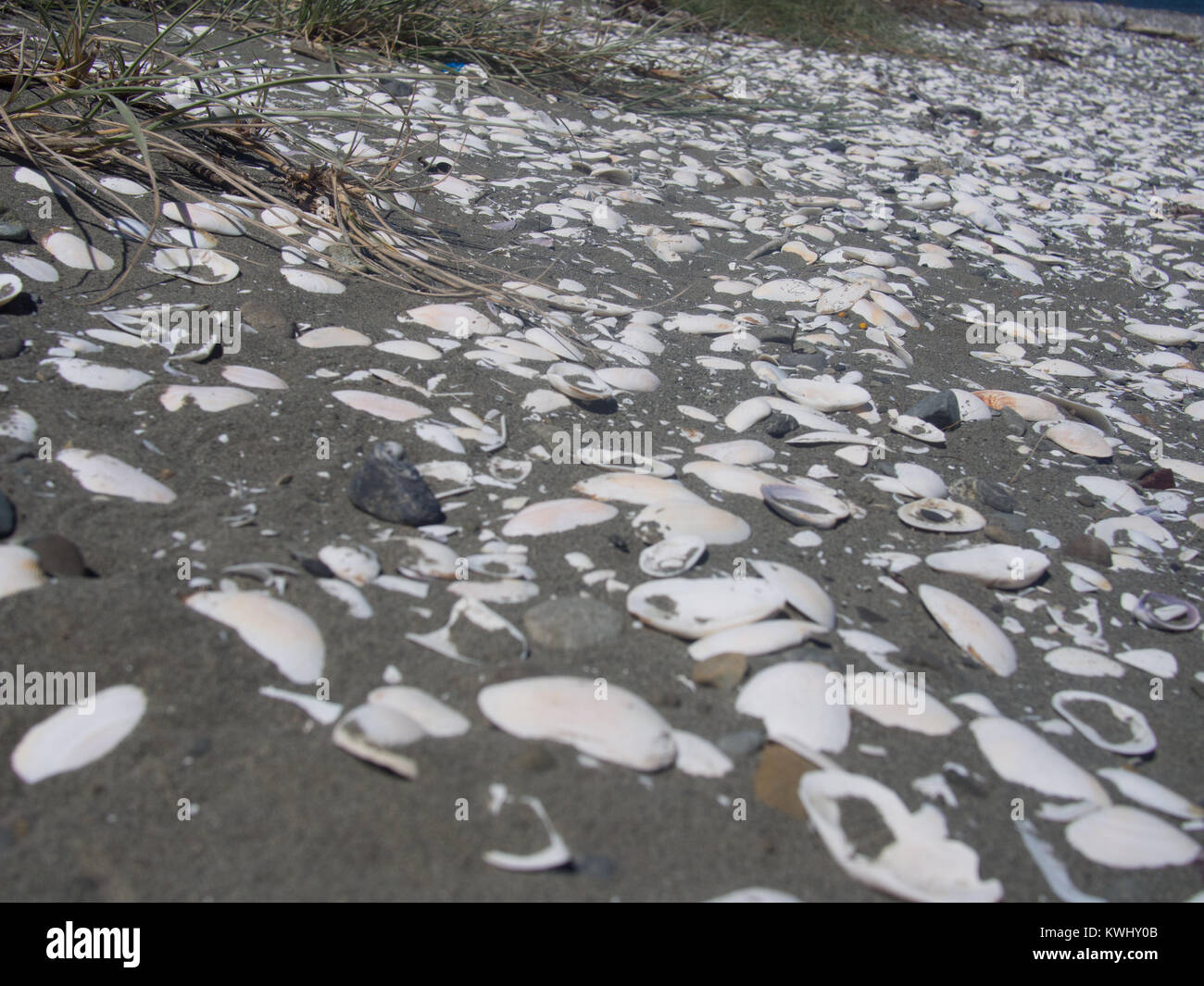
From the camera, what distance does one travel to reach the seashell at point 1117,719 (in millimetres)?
985

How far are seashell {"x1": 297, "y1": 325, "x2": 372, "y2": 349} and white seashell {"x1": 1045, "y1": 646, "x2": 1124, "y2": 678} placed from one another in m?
1.19

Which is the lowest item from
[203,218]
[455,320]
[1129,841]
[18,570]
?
[1129,841]

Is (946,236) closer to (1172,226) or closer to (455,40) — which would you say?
(1172,226)

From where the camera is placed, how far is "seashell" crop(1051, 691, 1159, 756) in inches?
38.8

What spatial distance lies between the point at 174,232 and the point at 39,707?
3.97 ft

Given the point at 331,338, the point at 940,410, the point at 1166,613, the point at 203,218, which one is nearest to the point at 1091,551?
the point at 1166,613

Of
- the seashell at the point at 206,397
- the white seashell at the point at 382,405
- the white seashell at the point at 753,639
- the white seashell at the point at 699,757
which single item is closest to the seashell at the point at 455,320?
the white seashell at the point at 382,405

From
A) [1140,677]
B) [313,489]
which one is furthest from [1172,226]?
[313,489]

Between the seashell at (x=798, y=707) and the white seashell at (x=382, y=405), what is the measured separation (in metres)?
0.70

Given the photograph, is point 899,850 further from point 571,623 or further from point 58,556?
point 58,556

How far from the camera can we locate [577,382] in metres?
1.50

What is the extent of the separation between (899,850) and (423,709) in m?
0.47

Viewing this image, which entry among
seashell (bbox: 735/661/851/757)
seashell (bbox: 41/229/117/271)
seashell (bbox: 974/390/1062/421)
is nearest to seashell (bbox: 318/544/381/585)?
seashell (bbox: 735/661/851/757)

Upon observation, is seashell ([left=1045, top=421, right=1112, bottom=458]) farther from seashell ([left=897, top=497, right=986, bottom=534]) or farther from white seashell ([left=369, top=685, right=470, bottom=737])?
white seashell ([left=369, top=685, right=470, bottom=737])
